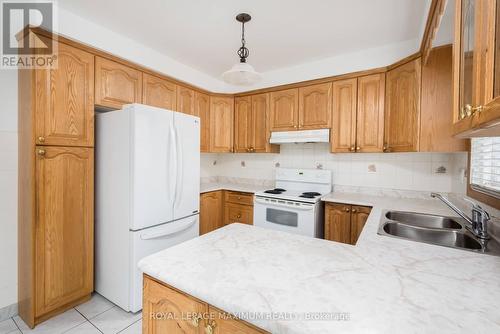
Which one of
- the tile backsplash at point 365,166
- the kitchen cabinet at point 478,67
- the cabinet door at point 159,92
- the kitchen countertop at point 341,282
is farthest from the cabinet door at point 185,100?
the kitchen cabinet at point 478,67

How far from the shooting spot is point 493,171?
4.66 feet

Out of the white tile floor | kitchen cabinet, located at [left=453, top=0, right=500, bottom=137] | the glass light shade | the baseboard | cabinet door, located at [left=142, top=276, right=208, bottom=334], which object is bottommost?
the white tile floor

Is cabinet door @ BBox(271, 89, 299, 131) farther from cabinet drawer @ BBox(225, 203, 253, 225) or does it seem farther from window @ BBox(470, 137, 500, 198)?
window @ BBox(470, 137, 500, 198)

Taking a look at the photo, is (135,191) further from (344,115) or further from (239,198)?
(344,115)

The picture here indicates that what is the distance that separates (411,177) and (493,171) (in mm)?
1146

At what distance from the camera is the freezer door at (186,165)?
2.19m

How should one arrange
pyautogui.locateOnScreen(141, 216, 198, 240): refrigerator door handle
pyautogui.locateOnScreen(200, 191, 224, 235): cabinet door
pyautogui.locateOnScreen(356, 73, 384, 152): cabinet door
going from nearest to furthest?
1. pyautogui.locateOnScreen(141, 216, 198, 240): refrigerator door handle
2. pyautogui.locateOnScreen(356, 73, 384, 152): cabinet door
3. pyautogui.locateOnScreen(200, 191, 224, 235): cabinet door

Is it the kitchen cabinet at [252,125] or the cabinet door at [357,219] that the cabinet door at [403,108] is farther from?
the kitchen cabinet at [252,125]

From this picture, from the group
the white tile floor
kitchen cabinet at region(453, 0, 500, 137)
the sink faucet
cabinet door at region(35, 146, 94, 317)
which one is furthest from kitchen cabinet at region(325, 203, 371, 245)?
cabinet door at region(35, 146, 94, 317)

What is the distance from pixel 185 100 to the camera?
2.95 meters

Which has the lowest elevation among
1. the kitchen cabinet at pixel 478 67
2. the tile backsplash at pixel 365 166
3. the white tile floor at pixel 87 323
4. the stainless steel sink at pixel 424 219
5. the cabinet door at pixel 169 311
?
the white tile floor at pixel 87 323

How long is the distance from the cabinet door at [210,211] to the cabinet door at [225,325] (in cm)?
225

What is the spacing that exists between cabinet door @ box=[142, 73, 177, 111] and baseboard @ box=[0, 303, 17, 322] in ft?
6.77

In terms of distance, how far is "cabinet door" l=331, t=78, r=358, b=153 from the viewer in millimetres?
2600
